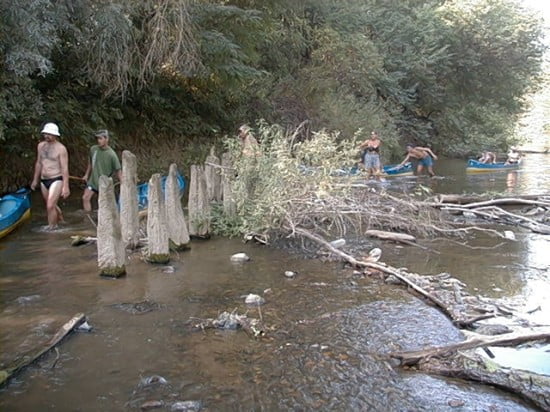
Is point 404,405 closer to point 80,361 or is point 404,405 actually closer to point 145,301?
point 80,361

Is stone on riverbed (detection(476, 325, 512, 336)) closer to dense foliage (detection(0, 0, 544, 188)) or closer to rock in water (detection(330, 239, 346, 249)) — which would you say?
rock in water (detection(330, 239, 346, 249))

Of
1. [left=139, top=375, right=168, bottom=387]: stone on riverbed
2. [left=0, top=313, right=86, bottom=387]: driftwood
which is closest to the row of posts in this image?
[left=0, top=313, right=86, bottom=387]: driftwood

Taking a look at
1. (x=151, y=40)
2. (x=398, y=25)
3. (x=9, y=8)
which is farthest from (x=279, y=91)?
(x=9, y=8)

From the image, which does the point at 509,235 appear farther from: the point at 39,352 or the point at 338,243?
the point at 39,352

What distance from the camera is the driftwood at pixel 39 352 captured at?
181 inches

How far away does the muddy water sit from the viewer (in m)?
4.48

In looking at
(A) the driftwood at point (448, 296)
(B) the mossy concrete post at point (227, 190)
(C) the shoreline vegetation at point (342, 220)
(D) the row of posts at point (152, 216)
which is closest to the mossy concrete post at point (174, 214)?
(D) the row of posts at point (152, 216)

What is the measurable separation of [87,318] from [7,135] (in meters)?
9.07

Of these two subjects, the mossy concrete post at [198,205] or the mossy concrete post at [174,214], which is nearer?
the mossy concrete post at [174,214]

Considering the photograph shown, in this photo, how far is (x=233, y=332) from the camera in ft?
19.0

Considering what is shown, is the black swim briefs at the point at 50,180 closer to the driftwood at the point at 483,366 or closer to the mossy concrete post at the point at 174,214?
the mossy concrete post at the point at 174,214

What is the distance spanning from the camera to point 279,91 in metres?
23.5

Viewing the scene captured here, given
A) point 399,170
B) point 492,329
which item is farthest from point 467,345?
point 399,170

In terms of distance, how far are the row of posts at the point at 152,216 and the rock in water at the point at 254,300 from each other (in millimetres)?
1847
